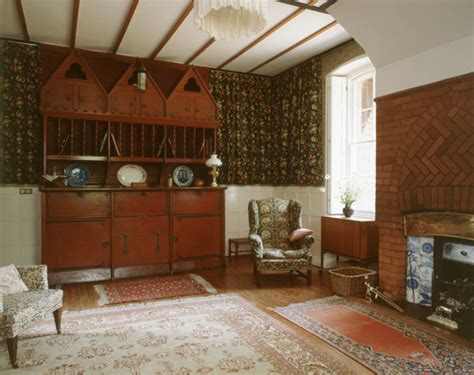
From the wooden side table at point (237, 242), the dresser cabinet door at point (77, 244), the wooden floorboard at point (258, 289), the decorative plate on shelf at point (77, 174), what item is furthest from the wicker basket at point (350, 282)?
the decorative plate on shelf at point (77, 174)

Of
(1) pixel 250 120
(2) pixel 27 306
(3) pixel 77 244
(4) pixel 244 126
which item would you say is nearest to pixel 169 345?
(2) pixel 27 306

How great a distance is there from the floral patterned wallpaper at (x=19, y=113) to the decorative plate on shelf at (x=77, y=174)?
41 centimetres

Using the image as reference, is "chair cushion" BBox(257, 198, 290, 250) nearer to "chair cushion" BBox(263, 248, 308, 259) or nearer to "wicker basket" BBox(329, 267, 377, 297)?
"chair cushion" BBox(263, 248, 308, 259)

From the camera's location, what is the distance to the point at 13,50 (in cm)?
487

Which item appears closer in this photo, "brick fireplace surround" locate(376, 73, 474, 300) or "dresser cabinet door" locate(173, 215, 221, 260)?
"brick fireplace surround" locate(376, 73, 474, 300)

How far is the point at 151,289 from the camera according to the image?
4.32 metres

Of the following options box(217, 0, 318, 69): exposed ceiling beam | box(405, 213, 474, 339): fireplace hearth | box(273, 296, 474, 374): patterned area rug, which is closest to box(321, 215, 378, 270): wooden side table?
box(405, 213, 474, 339): fireplace hearth

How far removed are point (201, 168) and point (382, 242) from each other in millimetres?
3034

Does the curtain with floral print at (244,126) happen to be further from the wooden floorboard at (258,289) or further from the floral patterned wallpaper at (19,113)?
the floral patterned wallpaper at (19,113)

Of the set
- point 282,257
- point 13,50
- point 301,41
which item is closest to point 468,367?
point 282,257

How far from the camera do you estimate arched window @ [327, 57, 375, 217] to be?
5.06 metres

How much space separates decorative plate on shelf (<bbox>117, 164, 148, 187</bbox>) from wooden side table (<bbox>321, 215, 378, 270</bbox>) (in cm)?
277

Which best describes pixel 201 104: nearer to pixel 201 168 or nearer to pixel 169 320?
pixel 201 168

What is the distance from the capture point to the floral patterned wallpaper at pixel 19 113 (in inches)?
190
